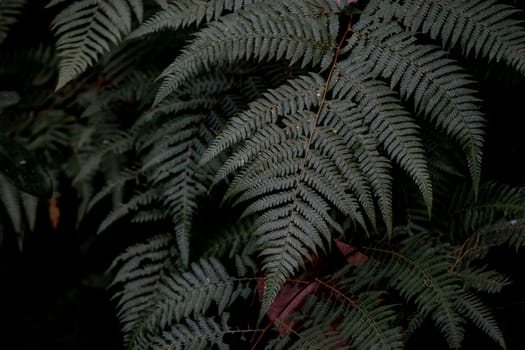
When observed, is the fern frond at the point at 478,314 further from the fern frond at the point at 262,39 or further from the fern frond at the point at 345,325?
the fern frond at the point at 262,39

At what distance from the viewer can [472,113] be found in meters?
1.66

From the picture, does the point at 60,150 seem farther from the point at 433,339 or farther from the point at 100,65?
the point at 433,339

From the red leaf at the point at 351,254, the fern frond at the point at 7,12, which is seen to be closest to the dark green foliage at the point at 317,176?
the red leaf at the point at 351,254

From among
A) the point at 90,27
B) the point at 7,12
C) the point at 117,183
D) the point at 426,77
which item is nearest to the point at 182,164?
the point at 117,183

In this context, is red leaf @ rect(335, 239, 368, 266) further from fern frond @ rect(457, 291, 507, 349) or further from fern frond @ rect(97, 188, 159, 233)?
fern frond @ rect(97, 188, 159, 233)

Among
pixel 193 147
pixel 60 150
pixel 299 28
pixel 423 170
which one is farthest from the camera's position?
pixel 60 150

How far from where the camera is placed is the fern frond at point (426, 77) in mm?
1649

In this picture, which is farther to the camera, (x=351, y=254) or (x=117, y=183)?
(x=117, y=183)

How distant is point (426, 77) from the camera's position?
1731 mm

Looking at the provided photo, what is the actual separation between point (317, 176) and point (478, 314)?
0.77 metres

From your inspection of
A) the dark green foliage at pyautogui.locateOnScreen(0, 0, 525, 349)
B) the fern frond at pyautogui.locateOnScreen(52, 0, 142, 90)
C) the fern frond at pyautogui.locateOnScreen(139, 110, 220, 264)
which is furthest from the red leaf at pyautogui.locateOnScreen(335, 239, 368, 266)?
the fern frond at pyautogui.locateOnScreen(52, 0, 142, 90)

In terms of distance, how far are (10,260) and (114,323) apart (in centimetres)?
89

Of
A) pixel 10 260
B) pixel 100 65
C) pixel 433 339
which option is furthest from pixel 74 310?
pixel 433 339

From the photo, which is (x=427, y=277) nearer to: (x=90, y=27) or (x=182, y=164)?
(x=182, y=164)
